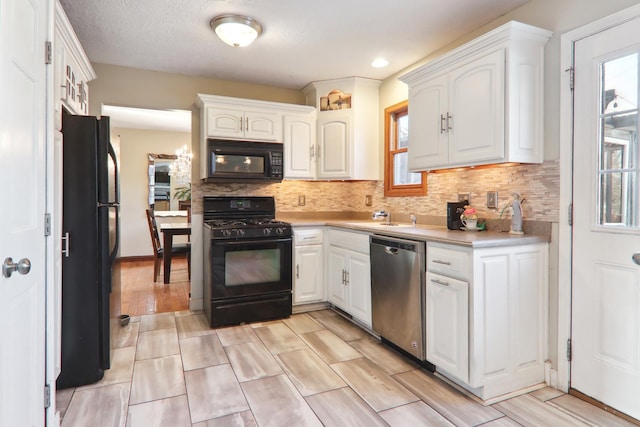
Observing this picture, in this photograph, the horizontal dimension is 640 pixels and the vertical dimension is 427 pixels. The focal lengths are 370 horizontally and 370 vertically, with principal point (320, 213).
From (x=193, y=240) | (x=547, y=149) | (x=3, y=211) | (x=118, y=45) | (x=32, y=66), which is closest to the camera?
(x=3, y=211)

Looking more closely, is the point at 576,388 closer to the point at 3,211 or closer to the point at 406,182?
the point at 406,182

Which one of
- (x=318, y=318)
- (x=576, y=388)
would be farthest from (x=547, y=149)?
(x=318, y=318)

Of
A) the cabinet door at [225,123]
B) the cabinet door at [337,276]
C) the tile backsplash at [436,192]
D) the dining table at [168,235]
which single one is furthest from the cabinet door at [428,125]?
the dining table at [168,235]

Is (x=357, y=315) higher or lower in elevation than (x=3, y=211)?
lower

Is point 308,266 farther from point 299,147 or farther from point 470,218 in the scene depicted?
point 470,218

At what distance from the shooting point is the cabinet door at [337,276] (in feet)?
11.1

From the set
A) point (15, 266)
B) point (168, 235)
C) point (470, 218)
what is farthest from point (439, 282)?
point (168, 235)

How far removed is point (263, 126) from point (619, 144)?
9.28 ft

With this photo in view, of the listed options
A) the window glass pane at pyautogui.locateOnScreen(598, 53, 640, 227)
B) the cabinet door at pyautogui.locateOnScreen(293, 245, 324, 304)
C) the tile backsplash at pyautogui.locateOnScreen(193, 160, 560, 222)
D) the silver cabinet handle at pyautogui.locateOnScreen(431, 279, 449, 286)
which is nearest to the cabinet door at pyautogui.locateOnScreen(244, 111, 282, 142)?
the tile backsplash at pyautogui.locateOnScreen(193, 160, 560, 222)

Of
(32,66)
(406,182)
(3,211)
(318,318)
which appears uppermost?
(32,66)

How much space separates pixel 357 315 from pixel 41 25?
276 cm

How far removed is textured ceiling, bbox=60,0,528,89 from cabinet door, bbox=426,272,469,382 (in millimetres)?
1787

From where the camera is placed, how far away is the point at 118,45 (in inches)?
119

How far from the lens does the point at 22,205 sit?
51.8 inches
